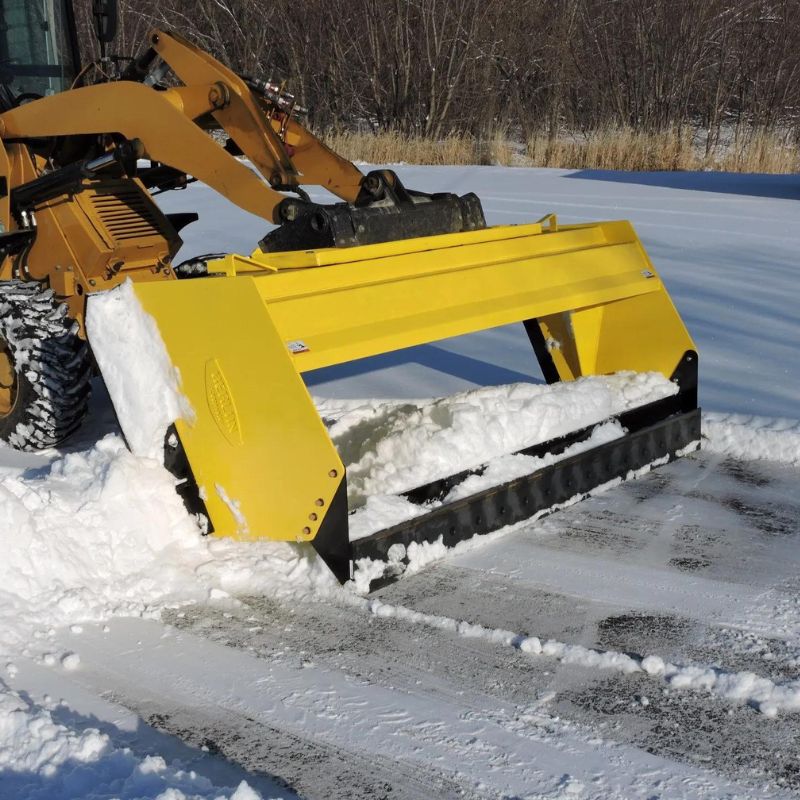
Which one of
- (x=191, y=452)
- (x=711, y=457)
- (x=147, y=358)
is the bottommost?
(x=711, y=457)

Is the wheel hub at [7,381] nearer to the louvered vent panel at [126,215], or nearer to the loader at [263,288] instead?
the loader at [263,288]

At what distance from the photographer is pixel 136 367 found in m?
3.49

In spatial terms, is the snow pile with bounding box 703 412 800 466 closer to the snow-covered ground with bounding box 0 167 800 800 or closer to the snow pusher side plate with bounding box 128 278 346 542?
the snow-covered ground with bounding box 0 167 800 800

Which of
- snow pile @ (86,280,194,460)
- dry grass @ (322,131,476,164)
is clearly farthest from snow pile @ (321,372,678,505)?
dry grass @ (322,131,476,164)

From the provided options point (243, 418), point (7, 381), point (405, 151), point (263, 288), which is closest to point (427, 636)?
point (243, 418)

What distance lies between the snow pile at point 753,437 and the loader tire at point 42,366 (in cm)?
284

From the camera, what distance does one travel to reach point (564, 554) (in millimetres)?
3566

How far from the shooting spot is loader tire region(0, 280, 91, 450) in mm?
4457

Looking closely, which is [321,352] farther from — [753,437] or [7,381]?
[753,437]

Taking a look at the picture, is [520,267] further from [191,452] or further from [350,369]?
[350,369]

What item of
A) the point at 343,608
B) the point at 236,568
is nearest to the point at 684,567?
the point at 343,608

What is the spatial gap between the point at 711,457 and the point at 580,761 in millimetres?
2431

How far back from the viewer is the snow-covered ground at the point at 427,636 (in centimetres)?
235

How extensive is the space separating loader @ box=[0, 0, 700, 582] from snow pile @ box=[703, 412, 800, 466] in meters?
0.16
